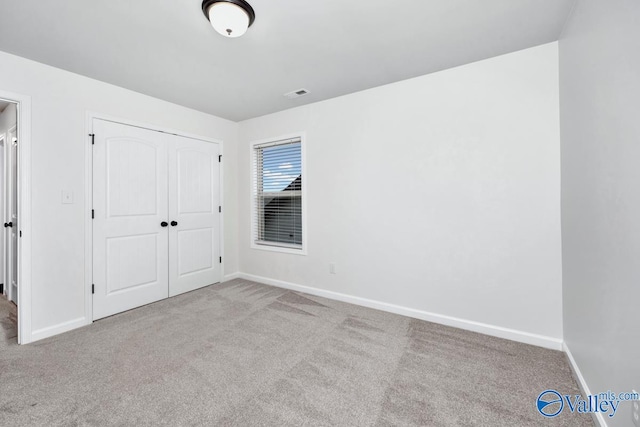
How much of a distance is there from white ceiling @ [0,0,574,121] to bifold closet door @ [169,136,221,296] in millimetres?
1008

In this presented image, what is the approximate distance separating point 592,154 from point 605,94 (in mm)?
350

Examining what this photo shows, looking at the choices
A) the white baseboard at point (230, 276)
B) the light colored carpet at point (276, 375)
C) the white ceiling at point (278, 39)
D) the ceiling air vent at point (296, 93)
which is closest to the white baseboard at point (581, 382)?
the light colored carpet at point (276, 375)

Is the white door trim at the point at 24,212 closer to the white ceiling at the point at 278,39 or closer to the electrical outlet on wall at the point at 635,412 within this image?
the white ceiling at the point at 278,39

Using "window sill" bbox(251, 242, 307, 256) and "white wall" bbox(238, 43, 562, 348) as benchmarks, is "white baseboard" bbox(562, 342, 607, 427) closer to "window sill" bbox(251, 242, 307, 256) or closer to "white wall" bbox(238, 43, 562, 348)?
"white wall" bbox(238, 43, 562, 348)

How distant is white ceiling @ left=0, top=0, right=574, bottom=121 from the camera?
1805 millimetres

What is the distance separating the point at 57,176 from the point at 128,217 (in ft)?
2.43

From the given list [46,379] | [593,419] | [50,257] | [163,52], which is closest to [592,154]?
[593,419]

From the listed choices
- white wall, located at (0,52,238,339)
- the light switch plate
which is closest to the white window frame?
white wall, located at (0,52,238,339)

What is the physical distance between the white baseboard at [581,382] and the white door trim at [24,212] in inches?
165

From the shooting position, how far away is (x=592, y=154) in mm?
1587

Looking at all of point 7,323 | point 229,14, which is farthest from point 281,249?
point 7,323

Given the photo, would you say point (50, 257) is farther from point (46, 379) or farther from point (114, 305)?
point (46, 379)

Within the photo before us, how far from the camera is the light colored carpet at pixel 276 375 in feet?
5.06

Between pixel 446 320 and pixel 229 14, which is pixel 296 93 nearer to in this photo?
pixel 229 14
